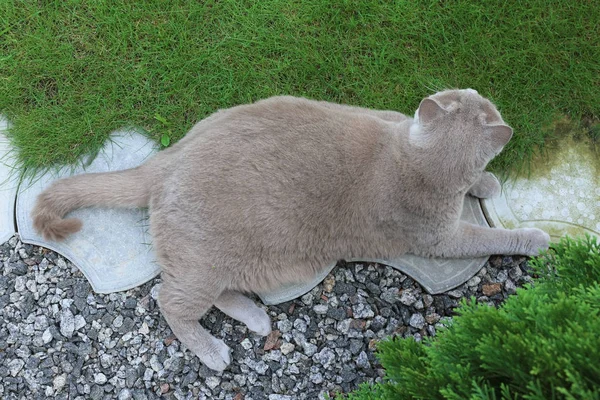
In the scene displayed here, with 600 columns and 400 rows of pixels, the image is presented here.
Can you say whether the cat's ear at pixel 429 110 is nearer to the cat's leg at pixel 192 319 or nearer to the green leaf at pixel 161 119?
the cat's leg at pixel 192 319

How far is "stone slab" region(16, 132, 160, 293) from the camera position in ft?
8.11

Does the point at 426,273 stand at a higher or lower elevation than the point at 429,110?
lower

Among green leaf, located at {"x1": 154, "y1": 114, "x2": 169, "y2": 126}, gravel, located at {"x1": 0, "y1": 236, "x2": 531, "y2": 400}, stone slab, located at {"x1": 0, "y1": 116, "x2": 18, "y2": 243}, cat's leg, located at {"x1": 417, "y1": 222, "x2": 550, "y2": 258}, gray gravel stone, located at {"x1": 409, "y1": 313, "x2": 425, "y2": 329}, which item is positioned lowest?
gravel, located at {"x1": 0, "y1": 236, "x2": 531, "y2": 400}

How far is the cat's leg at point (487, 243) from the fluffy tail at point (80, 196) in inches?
51.9

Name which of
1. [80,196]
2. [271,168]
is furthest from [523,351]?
[80,196]

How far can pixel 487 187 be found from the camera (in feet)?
8.18

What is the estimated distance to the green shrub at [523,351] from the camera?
51.8 inches

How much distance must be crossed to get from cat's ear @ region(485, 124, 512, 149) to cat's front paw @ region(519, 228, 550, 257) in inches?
22.0

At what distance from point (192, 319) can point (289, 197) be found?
733 mm

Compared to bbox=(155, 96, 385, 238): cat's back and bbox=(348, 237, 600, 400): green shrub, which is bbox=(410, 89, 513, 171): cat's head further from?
bbox=(348, 237, 600, 400): green shrub

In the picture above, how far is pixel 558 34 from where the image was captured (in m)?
2.68

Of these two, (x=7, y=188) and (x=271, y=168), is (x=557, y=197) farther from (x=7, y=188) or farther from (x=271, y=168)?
(x=7, y=188)

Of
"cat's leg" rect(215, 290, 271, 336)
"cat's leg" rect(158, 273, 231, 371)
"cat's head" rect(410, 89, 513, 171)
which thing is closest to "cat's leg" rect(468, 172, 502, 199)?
"cat's head" rect(410, 89, 513, 171)

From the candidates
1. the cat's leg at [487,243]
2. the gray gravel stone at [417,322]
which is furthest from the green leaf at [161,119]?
the gray gravel stone at [417,322]
